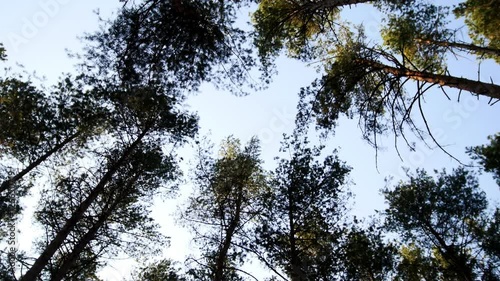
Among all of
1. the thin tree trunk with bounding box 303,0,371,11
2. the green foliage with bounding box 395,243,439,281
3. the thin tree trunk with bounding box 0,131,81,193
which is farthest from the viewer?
the green foliage with bounding box 395,243,439,281

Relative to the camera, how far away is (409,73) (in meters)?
5.99

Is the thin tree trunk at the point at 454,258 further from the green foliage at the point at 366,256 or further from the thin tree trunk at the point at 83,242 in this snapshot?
the thin tree trunk at the point at 83,242

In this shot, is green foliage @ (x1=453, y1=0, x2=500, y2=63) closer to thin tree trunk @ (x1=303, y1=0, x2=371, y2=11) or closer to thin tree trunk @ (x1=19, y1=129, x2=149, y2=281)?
thin tree trunk @ (x1=303, y1=0, x2=371, y2=11)

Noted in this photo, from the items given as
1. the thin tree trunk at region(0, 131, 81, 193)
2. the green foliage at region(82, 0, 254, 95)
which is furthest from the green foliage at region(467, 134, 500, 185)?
the thin tree trunk at region(0, 131, 81, 193)

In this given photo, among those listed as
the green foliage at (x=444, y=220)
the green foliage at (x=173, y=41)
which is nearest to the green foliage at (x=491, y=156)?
the green foliage at (x=444, y=220)

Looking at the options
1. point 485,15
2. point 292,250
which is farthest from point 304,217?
point 485,15

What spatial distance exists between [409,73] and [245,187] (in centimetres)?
726

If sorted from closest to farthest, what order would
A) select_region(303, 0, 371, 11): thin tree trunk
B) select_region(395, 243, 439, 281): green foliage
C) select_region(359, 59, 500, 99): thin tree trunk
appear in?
select_region(359, 59, 500, 99): thin tree trunk → select_region(303, 0, 371, 11): thin tree trunk → select_region(395, 243, 439, 281): green foliage

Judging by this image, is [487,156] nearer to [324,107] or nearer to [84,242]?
[324,107]

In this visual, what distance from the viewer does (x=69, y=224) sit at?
24.8 feet

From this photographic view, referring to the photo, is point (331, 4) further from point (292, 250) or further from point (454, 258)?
point (454, 258)

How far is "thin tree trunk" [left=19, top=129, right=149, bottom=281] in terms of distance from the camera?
680cm

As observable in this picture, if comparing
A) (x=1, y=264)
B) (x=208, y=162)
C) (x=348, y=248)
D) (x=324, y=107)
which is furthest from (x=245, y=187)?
(x=1, y=264)

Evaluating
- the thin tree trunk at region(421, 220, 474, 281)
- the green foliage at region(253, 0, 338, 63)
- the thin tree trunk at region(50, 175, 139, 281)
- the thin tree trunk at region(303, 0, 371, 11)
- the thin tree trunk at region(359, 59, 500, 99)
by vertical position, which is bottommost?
the thin tree trunk at region(50, 175, 139, 281)
